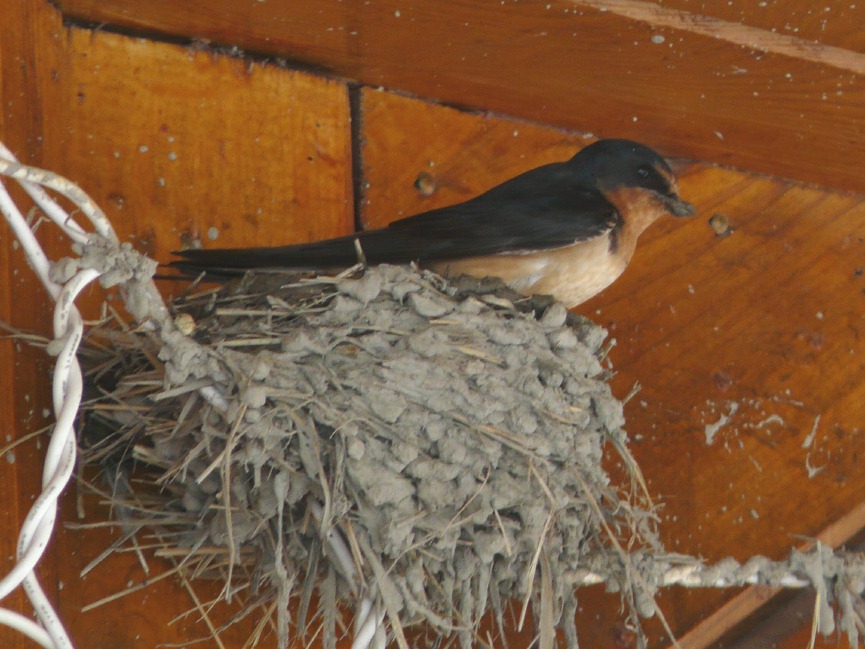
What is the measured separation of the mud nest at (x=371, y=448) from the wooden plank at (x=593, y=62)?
25.6 inches

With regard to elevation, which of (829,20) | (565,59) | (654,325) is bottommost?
(654,325)

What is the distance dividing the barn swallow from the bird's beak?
0.39ft

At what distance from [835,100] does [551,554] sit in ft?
4.06

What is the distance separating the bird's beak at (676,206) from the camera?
112 inches

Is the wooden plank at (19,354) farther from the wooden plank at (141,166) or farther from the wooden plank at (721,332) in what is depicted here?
the wooden plank at (721,332)

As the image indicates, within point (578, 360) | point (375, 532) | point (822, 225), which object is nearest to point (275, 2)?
point (578, 360)

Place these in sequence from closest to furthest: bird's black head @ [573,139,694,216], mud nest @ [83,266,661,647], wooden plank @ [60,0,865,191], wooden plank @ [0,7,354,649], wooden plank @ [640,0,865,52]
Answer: mud nest @ [83,266,661,647] < wooden plank @ [0,7,354,649] < wooden plank @ [640,0,865,52] < wooden plank @ [60,0,865,191] < bird's black head @ [573,139,694,216]

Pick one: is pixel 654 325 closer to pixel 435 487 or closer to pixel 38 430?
pixel 435 487

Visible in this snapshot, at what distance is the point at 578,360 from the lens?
7.51 feet

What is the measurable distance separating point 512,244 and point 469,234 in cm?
9

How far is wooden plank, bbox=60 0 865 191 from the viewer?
8.34 feet

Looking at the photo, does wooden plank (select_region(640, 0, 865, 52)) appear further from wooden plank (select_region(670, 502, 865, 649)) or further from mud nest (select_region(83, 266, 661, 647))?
wooden plank (select_region(670, 502, 865, 649))

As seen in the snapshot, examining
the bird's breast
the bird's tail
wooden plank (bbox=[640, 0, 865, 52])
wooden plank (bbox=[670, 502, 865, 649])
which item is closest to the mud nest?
the bird's tail

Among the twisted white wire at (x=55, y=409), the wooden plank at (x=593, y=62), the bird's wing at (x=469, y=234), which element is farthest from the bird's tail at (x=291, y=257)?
the wooden plank at (x=593, y=62)
